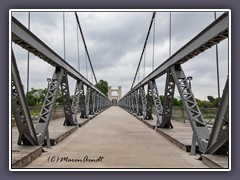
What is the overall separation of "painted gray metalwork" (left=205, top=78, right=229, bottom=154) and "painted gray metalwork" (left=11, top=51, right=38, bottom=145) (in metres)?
3.76

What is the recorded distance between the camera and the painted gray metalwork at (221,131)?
16.6ft

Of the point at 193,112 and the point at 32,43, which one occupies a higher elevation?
the point at 32,43

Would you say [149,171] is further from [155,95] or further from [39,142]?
[155,95]

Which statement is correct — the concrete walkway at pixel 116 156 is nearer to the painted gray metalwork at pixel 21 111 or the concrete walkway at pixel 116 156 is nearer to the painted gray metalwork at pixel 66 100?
the painted gray metalwork at pixel 21 111

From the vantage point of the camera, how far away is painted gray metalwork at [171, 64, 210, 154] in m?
6.61

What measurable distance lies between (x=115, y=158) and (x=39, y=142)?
2.02 meters

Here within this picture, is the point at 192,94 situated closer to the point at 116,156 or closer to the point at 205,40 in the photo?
the point at 205,40

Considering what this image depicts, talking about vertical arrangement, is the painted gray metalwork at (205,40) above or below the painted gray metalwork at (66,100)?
above

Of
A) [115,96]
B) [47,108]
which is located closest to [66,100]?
[47,108]

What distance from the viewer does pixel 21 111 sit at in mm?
6129

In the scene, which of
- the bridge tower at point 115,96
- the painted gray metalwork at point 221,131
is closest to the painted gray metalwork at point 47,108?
the painted gray metalwork at point 221,131

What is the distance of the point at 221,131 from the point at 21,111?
3946mm

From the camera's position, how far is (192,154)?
22.1 feet

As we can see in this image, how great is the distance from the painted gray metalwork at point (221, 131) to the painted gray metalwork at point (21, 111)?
12.3ft
